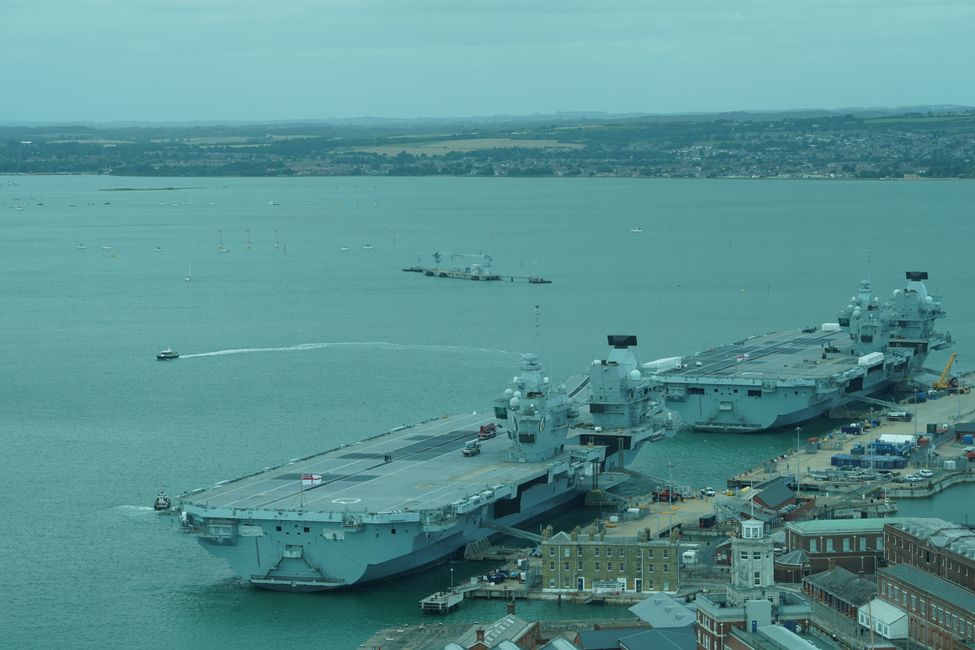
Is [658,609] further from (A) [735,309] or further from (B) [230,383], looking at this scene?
(A) [735,309]

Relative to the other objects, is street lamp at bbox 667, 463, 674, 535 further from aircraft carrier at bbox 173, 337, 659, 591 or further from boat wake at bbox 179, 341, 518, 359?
boat wake at bbox 179, 341, 518, 359

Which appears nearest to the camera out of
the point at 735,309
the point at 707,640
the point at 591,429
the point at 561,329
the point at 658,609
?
the point at 707,640

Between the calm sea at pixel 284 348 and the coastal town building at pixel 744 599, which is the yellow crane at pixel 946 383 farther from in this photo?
the coastal town building at pixel 744 599

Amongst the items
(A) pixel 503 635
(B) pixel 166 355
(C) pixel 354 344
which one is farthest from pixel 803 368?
(A) pixel 503 635

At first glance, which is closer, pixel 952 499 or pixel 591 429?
pixel 952 499

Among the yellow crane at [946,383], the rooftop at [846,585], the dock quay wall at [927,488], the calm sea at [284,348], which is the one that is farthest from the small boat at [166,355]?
the rooftop at [846,585]

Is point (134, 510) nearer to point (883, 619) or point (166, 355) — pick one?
point (883, 619)

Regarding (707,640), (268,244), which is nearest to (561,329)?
(707,640)
